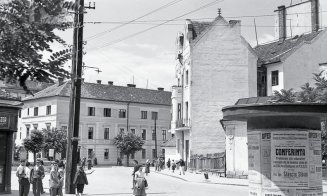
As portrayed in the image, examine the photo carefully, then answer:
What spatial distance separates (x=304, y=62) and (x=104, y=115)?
35.9m

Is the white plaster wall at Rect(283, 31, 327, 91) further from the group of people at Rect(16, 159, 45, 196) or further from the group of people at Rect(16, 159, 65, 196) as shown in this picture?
the group of people at Rect(16, 159, 45, 196)

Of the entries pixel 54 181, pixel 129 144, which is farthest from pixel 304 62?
pixel 54 181

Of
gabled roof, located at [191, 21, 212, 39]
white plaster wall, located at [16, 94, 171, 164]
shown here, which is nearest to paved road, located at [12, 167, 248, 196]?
gabled roof, located at [191, 21, 212, 39]

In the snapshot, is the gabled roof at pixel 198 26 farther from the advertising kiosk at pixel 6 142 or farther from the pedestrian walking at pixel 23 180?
the pedestrian walking at pixel 23 180

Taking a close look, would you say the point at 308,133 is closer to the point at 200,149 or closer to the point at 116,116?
the point at 200,149

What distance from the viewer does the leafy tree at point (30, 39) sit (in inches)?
163

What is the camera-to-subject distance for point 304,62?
47406 mm

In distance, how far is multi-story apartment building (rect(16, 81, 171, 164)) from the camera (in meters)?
70.9

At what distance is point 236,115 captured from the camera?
33.6 feet

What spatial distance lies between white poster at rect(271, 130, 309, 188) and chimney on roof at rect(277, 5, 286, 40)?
44435mm

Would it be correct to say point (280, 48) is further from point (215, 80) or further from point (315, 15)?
point (215, 80)

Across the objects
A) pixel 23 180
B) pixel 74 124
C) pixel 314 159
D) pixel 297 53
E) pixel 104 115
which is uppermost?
pixel 297 53

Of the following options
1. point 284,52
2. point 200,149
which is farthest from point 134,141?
point 284,52

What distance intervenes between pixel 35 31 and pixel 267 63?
4598cm
